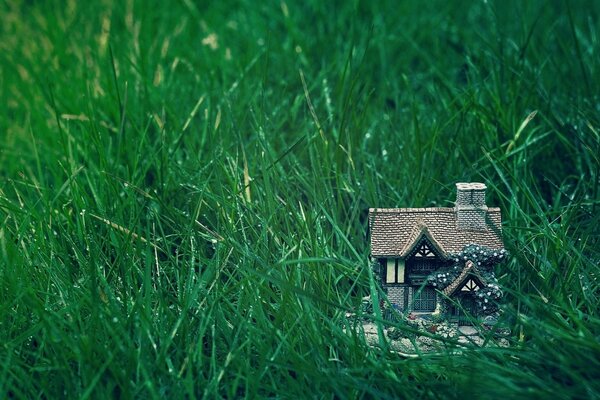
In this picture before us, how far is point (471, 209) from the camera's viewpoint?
267cm

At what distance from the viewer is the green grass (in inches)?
96.6

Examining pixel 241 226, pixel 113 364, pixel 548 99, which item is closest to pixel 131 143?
pixel 241 226

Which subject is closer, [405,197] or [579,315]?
[579,315]

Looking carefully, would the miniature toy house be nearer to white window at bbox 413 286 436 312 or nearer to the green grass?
white window at bbox 413 286 436 312

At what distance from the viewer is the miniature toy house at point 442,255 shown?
8.58 ft

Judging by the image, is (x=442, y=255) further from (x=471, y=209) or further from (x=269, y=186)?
(x=269, y=186)

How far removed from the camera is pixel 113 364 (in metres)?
2.39

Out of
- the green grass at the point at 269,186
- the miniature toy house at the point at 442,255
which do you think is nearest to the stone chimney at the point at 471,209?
the miniature toy house at the point at 442,255

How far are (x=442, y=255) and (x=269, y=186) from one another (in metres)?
0.73

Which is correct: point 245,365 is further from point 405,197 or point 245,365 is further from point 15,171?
point 15,171

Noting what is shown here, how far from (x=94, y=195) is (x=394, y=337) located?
1.28 metres

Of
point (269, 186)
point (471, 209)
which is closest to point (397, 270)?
point (471, 209)

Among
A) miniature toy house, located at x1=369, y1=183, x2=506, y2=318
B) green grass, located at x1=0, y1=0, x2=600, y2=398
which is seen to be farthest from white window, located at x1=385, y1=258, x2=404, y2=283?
green grass, located at x1=0, y1=0, x2=600, y2=398

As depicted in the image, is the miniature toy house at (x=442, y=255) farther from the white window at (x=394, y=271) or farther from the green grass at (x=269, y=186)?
the green grass at (x=269, y=186)
